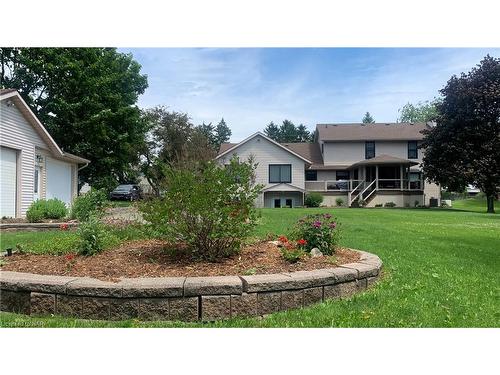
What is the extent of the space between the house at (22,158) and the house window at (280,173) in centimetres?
1713

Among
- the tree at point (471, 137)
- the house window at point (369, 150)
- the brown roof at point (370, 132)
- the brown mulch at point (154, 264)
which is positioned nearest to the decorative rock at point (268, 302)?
the brown mulch at point (154, 264)

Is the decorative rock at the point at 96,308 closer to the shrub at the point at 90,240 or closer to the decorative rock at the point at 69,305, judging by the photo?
the decorative rock at the point at 69,305

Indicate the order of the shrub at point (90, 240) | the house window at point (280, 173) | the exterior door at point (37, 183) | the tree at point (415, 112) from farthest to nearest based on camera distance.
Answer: the tree at point (415, 112), the house window at point (280, 173), the exterior door at point (37, 183), the shrub at point (90, 240)

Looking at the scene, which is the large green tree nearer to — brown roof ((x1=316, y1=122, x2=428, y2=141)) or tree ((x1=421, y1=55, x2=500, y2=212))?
brown roof ((x1=316, y1=122, x2=428, y2=141))

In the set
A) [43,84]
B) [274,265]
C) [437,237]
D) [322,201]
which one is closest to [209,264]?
[274,265]

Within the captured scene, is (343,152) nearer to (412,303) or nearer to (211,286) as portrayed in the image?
(412,303)

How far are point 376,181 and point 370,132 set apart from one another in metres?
6.00

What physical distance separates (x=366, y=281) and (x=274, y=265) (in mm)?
1081

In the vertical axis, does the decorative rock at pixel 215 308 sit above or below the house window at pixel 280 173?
below

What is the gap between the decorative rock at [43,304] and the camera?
13.5 ft

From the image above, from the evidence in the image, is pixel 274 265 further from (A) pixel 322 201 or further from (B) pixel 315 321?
(A) pixel 322 201

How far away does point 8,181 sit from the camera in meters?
14.6

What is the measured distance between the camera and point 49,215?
44.4 ft

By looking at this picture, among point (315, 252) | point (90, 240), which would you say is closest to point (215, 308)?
point (315, 252)
